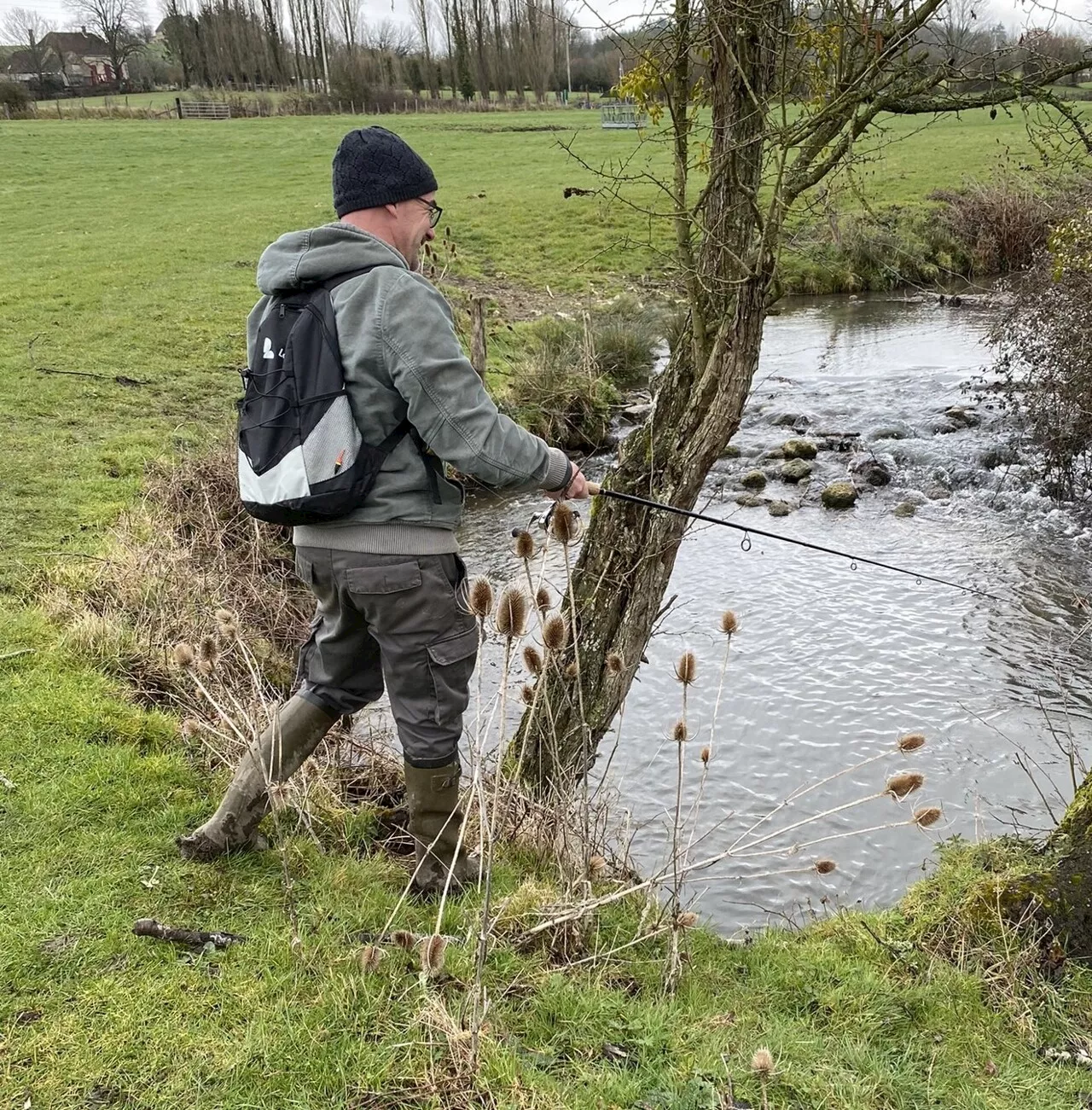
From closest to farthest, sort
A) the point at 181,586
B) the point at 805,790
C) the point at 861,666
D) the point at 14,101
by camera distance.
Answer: the point at 805,790 < the point at 181,586 < the point at 861,666 < the point at 14,101

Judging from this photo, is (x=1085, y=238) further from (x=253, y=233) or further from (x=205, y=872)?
(x=253, y=233)

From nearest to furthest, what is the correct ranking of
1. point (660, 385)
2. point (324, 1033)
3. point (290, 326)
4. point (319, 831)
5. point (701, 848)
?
point (324, 1033)
point (290, 326)
point (319, 831)
point (660, 385)
point (701, 848)

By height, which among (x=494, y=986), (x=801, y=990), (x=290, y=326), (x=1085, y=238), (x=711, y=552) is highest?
(x=290, y=326)

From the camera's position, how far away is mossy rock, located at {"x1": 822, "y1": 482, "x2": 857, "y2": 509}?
37.2 feet

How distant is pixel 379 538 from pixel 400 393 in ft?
1.62

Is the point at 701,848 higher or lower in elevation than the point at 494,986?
lower

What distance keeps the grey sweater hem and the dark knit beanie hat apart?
42.2 inches

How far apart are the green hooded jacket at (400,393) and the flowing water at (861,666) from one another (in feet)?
5.07

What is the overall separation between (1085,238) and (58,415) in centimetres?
1041

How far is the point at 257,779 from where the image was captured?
3678mm

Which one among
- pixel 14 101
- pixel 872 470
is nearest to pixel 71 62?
pixel 14 101

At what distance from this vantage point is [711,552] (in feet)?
34.0

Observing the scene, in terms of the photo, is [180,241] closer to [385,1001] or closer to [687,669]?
[687,669]

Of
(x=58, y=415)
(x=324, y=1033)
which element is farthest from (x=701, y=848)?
(x=58, y=415)
